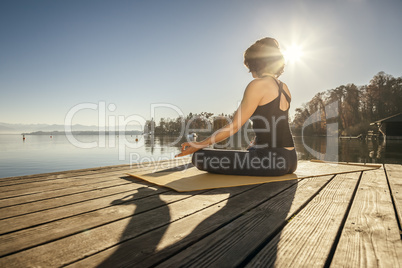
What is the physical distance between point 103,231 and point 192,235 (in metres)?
0.46

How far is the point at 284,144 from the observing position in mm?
2531

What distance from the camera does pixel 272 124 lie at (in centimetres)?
245

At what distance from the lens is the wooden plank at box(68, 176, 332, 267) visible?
866 millimetres

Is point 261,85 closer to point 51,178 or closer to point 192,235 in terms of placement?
point 192,235

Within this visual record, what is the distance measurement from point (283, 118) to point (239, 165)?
2.36 ft

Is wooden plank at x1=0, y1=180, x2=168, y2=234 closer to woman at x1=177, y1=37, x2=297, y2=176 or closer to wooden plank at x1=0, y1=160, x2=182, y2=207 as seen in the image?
wooden plank at x1=0, y1=160, x2=182, y2=207

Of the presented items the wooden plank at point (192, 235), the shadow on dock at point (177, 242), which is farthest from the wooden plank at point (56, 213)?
the wooden plank at point (192, 235)

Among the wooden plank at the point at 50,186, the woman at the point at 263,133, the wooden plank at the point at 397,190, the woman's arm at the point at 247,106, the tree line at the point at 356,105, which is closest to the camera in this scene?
the wooden plank at the point at 397,190

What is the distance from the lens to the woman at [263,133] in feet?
7.63

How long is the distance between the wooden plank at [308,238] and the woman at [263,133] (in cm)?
86

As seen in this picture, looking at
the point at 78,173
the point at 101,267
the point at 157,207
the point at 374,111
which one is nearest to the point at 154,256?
the point at 101,267

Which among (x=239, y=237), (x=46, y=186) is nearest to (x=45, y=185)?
(x=46, y=186)

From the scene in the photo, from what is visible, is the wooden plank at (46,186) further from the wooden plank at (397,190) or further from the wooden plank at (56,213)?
the wooden plank at (397,190)

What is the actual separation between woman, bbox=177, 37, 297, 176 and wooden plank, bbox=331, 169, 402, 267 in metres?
0.93
